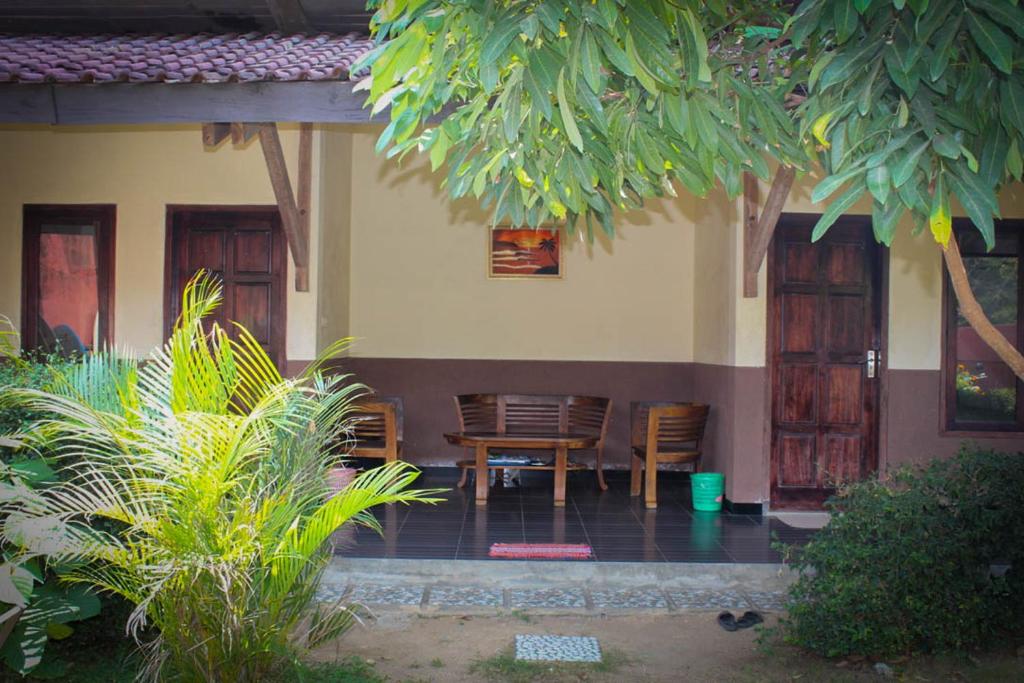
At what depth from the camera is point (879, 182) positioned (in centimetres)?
238

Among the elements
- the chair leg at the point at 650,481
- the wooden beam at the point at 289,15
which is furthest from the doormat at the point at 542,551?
the wooden beam at the point at 289,15

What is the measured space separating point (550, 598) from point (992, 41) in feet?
13.4

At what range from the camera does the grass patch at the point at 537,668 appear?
4.49m

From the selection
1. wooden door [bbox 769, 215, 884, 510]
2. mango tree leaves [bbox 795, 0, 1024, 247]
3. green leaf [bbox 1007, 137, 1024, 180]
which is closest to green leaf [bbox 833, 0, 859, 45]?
mango tree leaves [bbox 795, 0, 1024, 247]

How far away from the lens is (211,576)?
3684mm

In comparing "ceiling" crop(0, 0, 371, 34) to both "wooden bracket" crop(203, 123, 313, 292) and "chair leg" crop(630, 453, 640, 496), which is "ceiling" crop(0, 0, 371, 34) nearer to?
"wooden bracket" crop(203, 123, 313, 292)

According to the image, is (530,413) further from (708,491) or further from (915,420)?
(915,420)

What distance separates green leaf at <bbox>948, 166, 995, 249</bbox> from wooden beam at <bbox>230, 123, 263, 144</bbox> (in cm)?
492

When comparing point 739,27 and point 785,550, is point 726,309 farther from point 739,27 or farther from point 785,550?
point 739,27

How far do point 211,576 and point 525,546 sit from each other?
10.3ft

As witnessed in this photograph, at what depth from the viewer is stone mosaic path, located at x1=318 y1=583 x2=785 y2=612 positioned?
18.5 ft

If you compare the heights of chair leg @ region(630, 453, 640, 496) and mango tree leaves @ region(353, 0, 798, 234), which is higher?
mango tree leaves @ region(353, 0, 798, 234)

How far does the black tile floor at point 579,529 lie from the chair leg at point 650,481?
0.23ft

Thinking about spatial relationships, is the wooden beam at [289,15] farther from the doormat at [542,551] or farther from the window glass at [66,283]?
the doormat at [542,551]
